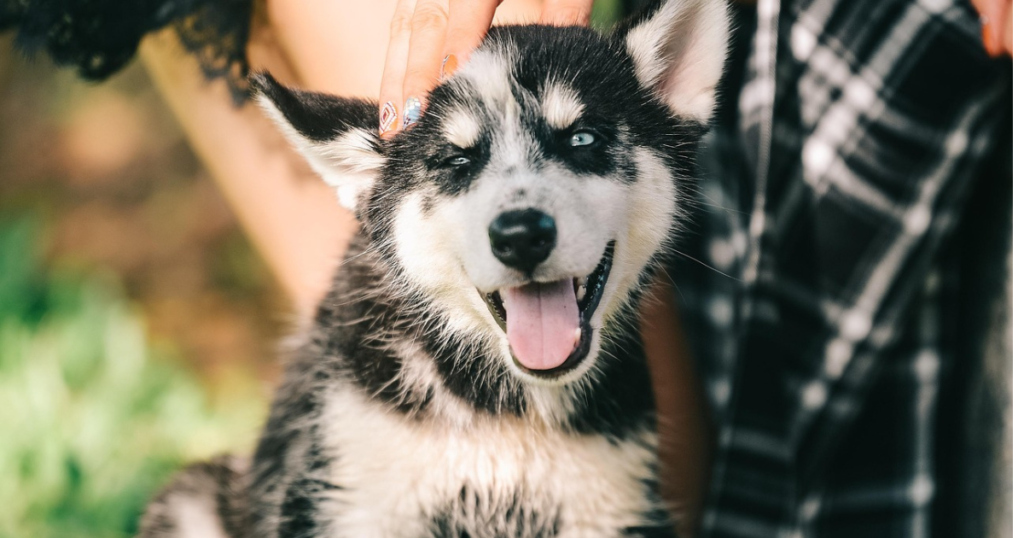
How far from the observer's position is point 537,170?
62.2 inches

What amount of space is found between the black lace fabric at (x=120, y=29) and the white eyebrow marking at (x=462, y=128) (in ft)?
2.90

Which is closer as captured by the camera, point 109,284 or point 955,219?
point 955,219

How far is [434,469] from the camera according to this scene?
1774 millimetres

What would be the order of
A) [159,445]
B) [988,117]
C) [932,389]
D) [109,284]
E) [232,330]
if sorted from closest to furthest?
[988,117]
[932,389]
[159,445]
[109,284]
[232,330]

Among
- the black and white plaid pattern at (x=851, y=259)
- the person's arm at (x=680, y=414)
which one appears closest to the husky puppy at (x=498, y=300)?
the black and white plaid pattern at (x=851, y=259)

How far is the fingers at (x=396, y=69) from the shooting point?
176 cm

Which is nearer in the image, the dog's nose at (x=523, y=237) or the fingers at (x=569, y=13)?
the dog's nose at (x=523, y=237)

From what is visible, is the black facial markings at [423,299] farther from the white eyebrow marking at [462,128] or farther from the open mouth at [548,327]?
the open mouth at [548,327]

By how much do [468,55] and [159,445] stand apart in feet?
6.22

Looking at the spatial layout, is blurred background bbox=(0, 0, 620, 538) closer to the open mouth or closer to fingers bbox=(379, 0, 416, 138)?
fingers bbox=(379, 0, 416, 138)

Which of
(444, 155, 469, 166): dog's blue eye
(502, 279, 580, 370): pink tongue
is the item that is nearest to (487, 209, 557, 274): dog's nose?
(502, 279, 580, 370): pink tongue

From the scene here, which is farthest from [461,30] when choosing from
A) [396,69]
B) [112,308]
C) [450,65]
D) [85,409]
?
[112,308]

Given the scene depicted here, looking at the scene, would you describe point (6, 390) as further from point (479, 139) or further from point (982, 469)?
point (982, 469)

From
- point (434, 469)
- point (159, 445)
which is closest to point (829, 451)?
point (434, 469)
